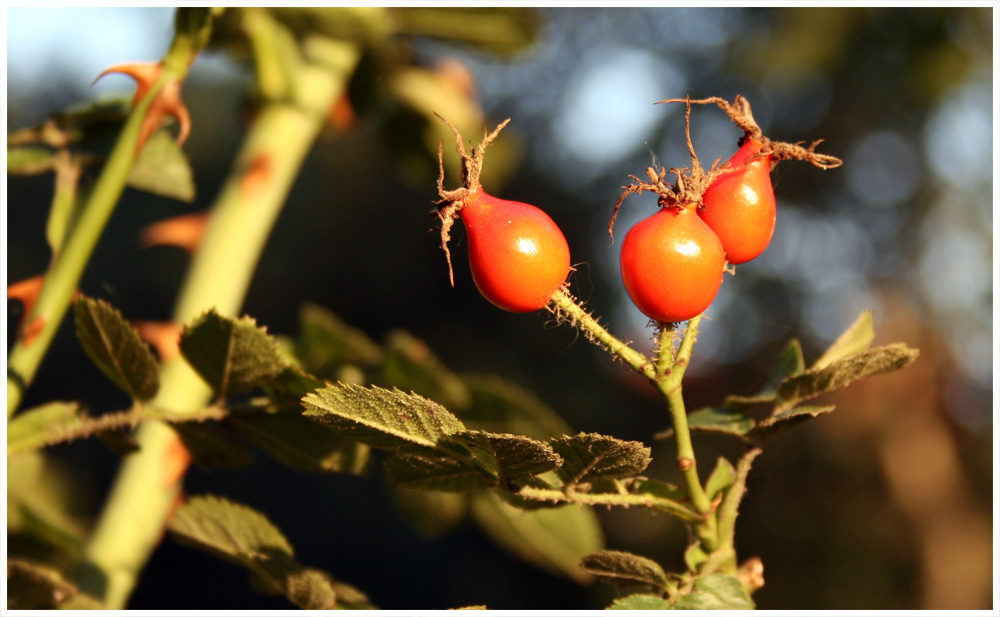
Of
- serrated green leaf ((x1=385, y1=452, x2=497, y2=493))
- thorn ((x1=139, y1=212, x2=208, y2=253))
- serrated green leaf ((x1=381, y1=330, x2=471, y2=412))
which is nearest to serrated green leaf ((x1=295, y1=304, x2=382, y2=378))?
serrated green leaf ((x1=381, y1=330, x2=471, y2=412))

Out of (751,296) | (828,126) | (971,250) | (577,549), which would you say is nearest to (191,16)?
(577,549)

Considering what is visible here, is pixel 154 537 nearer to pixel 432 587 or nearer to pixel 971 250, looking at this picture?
pixel 971 250

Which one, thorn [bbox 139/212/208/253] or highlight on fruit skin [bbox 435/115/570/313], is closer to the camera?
highlight on fruit skin [bbox 435/115/570/313]

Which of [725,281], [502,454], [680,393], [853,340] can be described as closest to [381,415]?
[502,454]

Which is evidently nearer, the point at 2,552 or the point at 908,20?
the point at 2,552

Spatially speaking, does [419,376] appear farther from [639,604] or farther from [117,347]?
[639,604]

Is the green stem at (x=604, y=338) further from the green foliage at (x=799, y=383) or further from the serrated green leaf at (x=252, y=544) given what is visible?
the serrated green leaf at (x=252, y=544)

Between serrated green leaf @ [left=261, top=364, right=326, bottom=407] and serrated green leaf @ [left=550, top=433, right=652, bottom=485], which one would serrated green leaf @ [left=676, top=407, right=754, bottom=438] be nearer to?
serrated green leaf @ [left=550, top=433, right=652, bottom=485]
